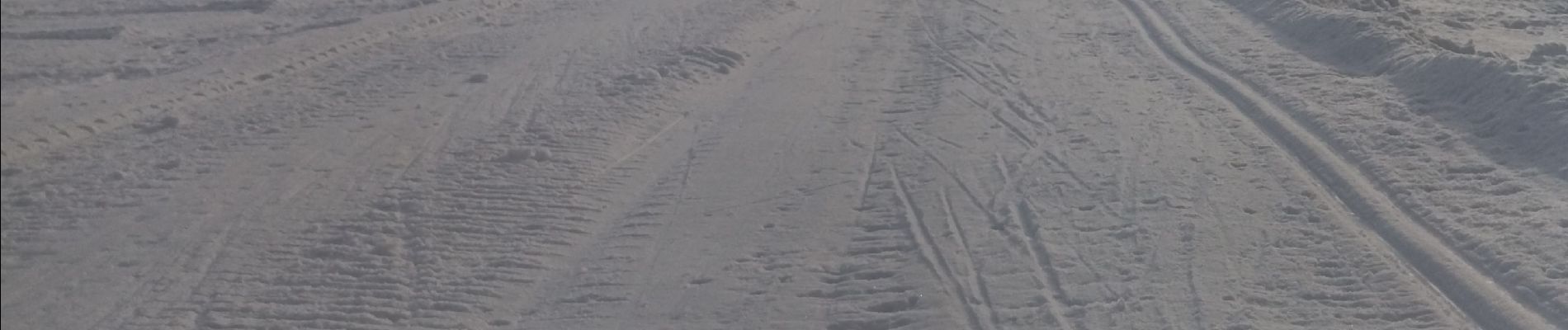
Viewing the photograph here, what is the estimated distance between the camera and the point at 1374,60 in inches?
351

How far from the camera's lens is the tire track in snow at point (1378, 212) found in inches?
211

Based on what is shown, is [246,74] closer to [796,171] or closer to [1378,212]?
[796,171]

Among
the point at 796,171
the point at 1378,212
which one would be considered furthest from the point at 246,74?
the point at 1378,212

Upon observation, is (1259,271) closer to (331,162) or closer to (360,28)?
Result: (331,162)

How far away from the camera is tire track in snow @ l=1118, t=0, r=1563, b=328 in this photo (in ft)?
17.6

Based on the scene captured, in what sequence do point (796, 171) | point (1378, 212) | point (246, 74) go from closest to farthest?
point (1378, 212) < point (796, 171) < point (246, 74)

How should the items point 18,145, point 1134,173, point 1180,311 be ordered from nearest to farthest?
1. point 1180,311
2. point 1134,173
3. point 18,145

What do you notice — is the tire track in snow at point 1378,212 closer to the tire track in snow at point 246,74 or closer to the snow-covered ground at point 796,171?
the snow-covered ground at point 796,171

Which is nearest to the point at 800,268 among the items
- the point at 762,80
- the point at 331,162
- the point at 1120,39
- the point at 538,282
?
the point at 538,282

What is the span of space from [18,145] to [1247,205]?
567 cm

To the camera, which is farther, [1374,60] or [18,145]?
[1374,60]

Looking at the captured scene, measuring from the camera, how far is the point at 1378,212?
249 inches

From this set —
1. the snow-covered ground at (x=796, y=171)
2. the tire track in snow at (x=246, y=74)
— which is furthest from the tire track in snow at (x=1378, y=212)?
the tire track in snow at (x=246, y=74)

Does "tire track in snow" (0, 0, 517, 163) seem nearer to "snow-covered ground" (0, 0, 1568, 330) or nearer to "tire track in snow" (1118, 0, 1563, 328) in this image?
"snow-covered ground" (0, 0, 1568, 330)
